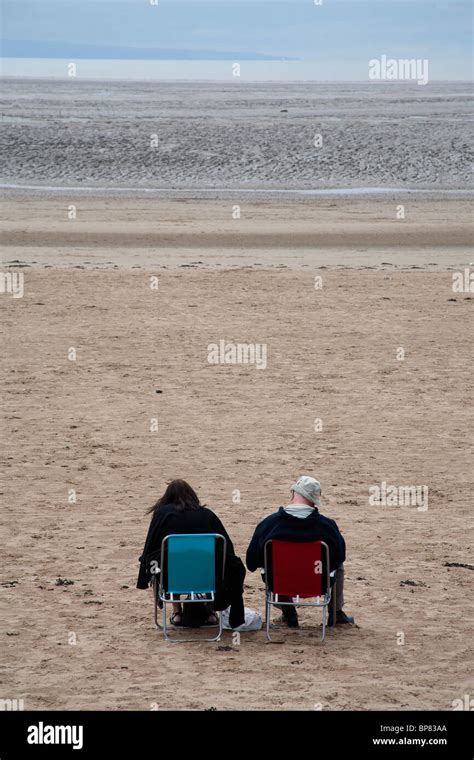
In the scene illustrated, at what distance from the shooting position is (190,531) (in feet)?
30.1

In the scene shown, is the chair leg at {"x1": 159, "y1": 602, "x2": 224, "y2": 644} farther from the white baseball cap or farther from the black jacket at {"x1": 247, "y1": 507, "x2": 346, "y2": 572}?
the white baseball cap

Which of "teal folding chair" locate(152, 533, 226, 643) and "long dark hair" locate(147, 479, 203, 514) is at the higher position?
"long dark hair" locate(147, 479, 203, 514)

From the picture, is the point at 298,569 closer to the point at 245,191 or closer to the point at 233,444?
the point at 233,444

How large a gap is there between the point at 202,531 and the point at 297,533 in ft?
2.30

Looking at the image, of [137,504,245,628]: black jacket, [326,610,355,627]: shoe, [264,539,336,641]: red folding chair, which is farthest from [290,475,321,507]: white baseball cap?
[326,610,355,627]: shoe

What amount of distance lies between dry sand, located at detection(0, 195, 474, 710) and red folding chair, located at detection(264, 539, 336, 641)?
428 millimetres

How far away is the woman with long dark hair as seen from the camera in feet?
30.0

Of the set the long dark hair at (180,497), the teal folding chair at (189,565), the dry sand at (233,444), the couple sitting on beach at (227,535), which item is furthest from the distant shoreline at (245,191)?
the teal folding chair at (189,565)

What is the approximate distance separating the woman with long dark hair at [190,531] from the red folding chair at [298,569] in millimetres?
280

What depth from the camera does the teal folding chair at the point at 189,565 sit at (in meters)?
8.90

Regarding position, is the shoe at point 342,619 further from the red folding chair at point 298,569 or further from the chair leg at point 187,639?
the chair leg at point 187,639

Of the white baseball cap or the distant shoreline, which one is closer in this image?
the white baseball cap

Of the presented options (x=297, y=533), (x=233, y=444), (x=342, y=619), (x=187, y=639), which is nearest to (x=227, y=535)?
(x=297, y=533)
